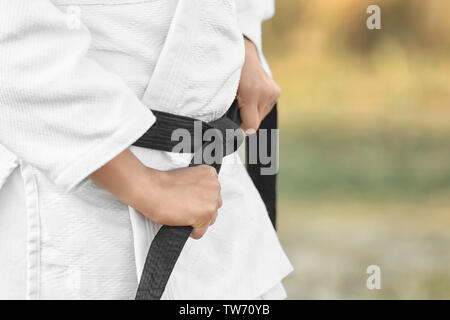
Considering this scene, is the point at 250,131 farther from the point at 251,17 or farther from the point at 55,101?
the point at 55,101

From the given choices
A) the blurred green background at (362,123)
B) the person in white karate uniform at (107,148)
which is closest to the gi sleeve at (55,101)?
the person in white karate uniform at (107,148)

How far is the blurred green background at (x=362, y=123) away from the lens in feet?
11.6

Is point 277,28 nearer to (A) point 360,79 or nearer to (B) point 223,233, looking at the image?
(A) point 360,79

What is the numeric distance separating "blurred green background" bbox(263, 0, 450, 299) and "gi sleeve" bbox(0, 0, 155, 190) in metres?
2.72

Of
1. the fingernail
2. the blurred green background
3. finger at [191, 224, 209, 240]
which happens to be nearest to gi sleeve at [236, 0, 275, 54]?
the fingernail

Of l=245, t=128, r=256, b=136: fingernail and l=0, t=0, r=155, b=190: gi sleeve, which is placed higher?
l=0, t=0, r=155, b=190: gi sleeve

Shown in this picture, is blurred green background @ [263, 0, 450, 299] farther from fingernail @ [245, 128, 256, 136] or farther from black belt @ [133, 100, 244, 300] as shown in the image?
black belt @ [133, 100, 244, 300]

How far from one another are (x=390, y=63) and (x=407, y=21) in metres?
0.26

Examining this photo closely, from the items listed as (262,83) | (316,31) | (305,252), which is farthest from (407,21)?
(262,83)

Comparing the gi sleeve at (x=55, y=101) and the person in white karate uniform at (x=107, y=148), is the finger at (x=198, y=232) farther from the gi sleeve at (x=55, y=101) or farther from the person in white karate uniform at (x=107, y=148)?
the gi sleeve at (x=55, y=101)

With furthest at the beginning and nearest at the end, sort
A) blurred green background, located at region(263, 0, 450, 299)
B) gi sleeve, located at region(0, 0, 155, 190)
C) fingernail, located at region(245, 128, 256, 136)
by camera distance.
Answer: blurred green background, located at region(263, 0, 450, 299), fingernail, located at region(245, 128, 256, 136), gi sleeve, located at region(0, 0, 155, 190)

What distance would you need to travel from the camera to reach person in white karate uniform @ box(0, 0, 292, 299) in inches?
23.7

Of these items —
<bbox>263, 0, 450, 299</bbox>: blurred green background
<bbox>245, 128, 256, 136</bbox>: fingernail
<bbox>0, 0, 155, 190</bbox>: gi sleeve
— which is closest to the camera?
<bbox>0, 0, 155, 190</bbox>: gi sleeve

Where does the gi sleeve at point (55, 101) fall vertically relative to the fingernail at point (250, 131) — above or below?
above
